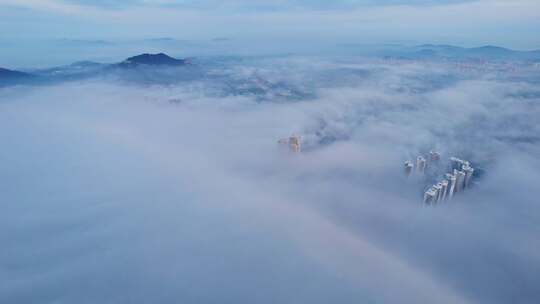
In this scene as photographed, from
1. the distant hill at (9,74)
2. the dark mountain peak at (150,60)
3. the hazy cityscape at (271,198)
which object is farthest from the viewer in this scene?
the dark mountain peak at (150,60)

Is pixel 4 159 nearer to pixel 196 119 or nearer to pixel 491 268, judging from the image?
pixel 196 119

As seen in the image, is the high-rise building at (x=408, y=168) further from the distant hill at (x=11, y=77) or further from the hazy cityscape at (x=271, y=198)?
the distant hill at (x=11, y=77)

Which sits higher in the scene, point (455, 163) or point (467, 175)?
point (467, 175)

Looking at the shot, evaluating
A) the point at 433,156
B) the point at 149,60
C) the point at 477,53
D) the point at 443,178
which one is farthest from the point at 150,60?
the point at 477,53

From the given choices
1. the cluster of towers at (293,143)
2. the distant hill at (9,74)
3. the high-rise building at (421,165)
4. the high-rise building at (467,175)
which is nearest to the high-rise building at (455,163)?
the high-rise building at (467,175)

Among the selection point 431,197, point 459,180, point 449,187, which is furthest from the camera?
point 459,180

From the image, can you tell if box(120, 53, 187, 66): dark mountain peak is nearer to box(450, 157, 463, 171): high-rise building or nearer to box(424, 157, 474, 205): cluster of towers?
box(450, 157, 463, 171): high-rise building

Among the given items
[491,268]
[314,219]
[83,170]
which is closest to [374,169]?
[314,219]

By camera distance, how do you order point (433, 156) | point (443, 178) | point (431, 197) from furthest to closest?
point (433, 156) → point (443, 178) → point (431, 197)

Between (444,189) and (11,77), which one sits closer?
(444,189)

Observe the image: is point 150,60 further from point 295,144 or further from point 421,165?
point 421,165

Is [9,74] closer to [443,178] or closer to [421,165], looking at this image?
[421,165]

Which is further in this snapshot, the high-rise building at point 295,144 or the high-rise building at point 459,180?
the high-rise building at point 295,144
